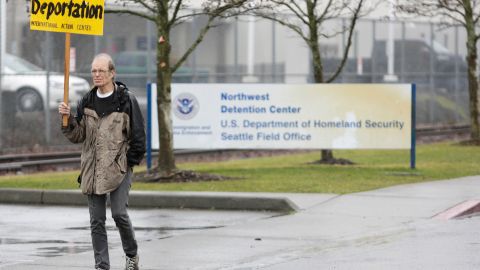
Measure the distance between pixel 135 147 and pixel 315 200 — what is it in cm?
583

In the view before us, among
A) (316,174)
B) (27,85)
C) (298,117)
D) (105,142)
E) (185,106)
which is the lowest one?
(316,174)

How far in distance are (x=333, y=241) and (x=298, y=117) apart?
25.6ft

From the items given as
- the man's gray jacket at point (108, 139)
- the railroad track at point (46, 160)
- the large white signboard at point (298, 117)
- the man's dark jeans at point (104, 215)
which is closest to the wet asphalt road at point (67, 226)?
the man's dark jeans at point (104, 215)

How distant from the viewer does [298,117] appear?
1923 cm

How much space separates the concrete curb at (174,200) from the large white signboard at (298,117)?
3.76 metres

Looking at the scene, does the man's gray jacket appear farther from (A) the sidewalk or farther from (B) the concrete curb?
(B) the concrete curb

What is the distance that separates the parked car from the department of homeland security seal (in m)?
7.80

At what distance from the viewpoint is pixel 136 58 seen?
29844 millimetres

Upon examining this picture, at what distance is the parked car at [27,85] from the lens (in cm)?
2578

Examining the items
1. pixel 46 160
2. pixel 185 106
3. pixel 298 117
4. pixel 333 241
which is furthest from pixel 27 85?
pixel 333 241

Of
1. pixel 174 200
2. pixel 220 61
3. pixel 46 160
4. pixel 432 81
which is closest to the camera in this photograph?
pixel 174 200

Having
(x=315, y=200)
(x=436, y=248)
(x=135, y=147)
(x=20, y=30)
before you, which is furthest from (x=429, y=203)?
(x=20, y=30)

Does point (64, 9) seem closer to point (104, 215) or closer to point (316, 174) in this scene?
point (104, 215)

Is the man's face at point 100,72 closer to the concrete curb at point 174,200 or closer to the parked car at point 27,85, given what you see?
the concrete curb at point 174,200
